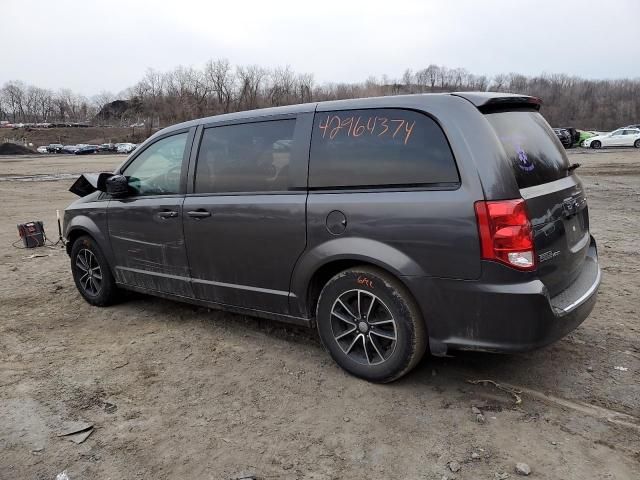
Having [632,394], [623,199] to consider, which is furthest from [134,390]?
[623,199]

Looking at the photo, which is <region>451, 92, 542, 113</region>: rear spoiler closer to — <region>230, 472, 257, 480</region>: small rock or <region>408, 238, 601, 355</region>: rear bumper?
<region>408, 238, 601, 355</region>: rear bumper

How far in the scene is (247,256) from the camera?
158 inches

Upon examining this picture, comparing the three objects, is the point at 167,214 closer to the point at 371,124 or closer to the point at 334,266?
the point at 334,266

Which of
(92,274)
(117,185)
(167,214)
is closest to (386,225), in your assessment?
(167,214)

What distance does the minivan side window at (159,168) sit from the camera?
458 centimetres

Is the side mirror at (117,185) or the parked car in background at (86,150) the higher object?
the parked car in background at (86,150)

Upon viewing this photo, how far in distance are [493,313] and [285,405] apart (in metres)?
1.41

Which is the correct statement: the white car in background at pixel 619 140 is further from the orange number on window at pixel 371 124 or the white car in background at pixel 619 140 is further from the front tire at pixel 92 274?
the orange number on window at pixel 371 124

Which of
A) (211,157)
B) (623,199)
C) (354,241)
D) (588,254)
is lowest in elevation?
(623,199)

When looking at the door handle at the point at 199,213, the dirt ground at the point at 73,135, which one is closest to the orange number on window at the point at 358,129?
the door handle at the point at 199,213

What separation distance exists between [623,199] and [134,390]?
1221cm

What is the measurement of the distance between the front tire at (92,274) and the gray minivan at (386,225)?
3.29ft

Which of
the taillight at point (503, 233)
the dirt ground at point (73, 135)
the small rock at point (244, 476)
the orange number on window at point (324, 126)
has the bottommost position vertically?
the small rock at point (244, 476)

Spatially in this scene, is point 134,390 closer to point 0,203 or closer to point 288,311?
point 288,311
